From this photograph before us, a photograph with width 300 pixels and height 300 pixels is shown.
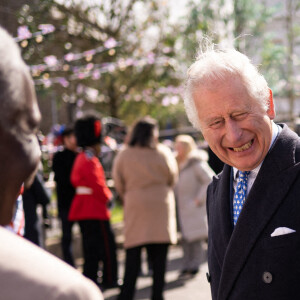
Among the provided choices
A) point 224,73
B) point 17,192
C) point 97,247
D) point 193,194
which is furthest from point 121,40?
point 17,192

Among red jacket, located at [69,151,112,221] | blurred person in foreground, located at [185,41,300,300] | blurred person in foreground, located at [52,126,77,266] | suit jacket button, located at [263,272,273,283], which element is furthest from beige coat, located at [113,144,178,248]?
suit jacket button, located at [263,272,273,283]

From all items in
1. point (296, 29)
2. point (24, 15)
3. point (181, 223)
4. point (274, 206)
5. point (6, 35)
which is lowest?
point (181, 223)

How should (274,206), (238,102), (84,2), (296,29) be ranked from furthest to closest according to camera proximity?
(296,29) < (84,2) < (238,102) < (274,206)

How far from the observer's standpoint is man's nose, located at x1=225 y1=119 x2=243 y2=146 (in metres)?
2.35

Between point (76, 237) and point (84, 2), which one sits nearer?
point (76, 237)

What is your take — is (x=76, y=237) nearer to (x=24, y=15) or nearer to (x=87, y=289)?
(x=24, y=15)

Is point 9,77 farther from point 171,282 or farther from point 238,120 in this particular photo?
point 171,282

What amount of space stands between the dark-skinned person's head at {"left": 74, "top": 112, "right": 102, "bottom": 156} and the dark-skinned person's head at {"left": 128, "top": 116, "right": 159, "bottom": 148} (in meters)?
0.69

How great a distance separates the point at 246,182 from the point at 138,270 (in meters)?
3.75

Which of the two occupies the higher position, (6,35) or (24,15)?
(24,15)

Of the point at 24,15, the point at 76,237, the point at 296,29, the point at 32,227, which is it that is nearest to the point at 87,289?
the point at 32,227

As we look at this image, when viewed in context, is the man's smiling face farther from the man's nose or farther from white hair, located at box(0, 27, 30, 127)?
white hair, located at box(0, 27, 30, 127)

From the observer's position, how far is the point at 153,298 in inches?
237

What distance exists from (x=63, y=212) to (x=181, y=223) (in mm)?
1568
